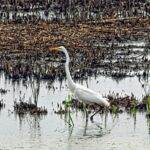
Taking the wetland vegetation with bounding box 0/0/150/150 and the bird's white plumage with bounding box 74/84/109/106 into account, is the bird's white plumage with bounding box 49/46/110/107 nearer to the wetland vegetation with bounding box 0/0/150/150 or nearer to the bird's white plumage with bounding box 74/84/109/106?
the bird's white plumage with bounding box 74/84/109/106

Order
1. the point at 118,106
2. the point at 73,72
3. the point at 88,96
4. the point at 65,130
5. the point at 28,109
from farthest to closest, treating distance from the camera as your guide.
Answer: the point at 73,72, the point at 118,106, the point at 28,109, the point at 88,96, the point at 65,130

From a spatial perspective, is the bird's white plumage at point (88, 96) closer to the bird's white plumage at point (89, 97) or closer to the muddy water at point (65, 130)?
the bird's white plumage at point (89, 97)

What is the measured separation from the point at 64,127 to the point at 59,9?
15.2m

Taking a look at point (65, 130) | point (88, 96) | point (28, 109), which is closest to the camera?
point (65, 130)

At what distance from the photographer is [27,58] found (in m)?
20.5

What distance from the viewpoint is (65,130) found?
1373cm

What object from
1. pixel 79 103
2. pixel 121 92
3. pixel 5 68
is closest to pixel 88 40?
pixel 5 68

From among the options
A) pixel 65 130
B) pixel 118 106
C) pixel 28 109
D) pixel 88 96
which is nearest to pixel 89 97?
pixel 88 96

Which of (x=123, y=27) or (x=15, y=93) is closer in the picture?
(x=15, y=93)

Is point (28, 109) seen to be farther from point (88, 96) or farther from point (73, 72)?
point (73, 72)

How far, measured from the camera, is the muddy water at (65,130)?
41.2 feet

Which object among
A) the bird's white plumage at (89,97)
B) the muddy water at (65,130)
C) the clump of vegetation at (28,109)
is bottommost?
the muddy water at (65,130)

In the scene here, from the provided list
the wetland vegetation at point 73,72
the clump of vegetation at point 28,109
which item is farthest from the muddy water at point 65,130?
the clump of vegetation at point 28,109

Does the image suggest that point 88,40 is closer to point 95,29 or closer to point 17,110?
point 95,29
